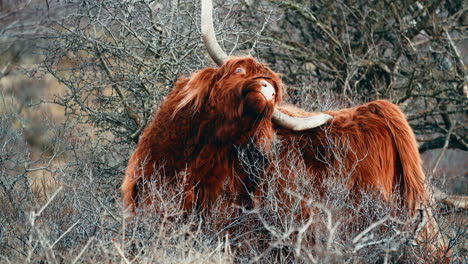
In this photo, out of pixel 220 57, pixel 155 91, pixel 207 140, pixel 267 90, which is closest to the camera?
pixel 267 90

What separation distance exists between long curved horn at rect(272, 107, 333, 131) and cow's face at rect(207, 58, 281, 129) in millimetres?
216

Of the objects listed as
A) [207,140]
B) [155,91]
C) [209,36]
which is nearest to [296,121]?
[207,140]

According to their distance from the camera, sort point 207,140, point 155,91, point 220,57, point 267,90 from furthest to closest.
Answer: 1. point 155,91
2. point 220,57
3. point 207,140
4. point 267,90

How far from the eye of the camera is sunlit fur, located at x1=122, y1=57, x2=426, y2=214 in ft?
15.9

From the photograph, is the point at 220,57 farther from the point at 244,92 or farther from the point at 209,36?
the point at 244,92

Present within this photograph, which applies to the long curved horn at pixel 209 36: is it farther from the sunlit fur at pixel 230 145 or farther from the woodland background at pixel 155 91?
the woodland background at pixel 155 91

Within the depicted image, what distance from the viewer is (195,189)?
494cm

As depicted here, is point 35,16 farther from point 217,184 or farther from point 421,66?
point 421,66

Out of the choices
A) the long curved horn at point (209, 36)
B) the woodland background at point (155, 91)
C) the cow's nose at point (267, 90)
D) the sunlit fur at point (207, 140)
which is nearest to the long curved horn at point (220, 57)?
the long curved horn at point (209, 36)

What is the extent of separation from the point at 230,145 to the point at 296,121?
1.89 feet

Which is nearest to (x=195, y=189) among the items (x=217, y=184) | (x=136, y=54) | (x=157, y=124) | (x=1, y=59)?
(x=217, y=184)

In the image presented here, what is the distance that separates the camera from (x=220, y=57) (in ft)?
16.8

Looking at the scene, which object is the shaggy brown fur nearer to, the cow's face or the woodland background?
A: the cow's face

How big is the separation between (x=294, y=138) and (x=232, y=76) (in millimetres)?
740
